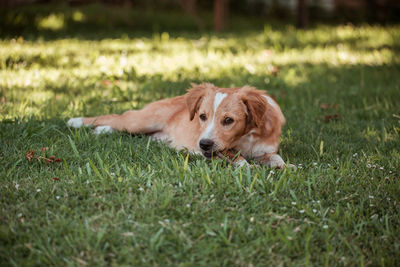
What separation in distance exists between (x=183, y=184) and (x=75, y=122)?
219cm

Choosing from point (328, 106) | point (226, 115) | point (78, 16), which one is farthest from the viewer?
point (78, 16)

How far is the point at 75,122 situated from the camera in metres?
4.89

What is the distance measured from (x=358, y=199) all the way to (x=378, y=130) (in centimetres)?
215

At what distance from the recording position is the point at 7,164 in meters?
3.65

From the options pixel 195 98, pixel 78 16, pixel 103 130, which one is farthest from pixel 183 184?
pixel 78 16

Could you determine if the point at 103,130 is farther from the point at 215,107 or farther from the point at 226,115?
the point at 226,115

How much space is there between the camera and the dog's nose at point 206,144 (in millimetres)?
3857

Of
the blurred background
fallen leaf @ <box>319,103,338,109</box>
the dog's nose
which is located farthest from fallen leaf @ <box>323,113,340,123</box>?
the blurred background

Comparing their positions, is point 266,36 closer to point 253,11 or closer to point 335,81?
point 335,81

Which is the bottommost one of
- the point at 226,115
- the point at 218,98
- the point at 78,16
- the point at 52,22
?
the point at 226,115

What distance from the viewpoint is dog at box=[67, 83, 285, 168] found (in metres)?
3.97

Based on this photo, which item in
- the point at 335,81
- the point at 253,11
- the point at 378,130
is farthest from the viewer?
the point at 253,11

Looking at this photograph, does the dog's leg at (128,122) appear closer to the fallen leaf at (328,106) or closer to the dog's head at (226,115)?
the dog's head at (226,115)

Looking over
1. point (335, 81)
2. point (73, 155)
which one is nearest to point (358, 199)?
point (73, 155)
